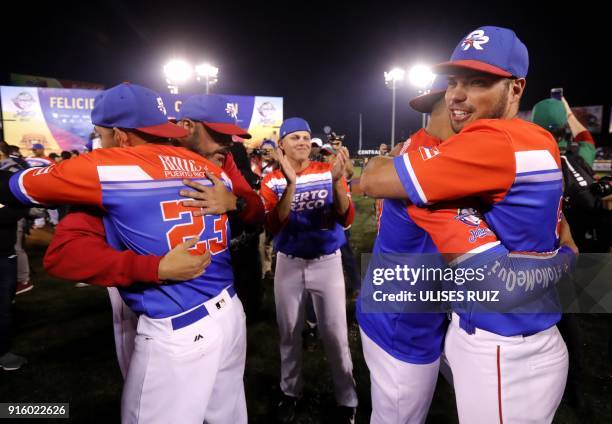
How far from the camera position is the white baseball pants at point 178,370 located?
176cm

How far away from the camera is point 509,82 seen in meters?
1.63

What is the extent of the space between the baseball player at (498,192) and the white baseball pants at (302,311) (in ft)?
6.02

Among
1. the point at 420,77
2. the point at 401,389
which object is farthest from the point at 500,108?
the point at 420,77

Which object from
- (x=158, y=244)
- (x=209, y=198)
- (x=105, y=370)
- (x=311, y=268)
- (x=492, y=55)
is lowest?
(x=105, y=370)

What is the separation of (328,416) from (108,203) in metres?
2.85

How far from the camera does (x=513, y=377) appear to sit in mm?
1479

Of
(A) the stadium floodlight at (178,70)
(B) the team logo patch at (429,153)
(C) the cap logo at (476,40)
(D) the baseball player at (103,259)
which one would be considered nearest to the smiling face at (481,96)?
(C) the cap logo at (476,40)

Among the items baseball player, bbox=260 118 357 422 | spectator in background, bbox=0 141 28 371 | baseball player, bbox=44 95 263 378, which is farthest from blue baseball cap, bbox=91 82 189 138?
spectator in background, bbox=0 141 28 371

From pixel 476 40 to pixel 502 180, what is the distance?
0.70 metres

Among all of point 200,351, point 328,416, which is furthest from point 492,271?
point 328,416

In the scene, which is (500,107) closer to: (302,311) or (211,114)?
(211,114)

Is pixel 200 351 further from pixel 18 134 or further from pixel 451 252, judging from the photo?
pixel 18 134

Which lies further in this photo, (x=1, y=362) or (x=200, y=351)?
(x=1, y=362)

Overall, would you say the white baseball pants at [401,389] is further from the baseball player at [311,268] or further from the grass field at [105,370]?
the grass field at [105,370]
